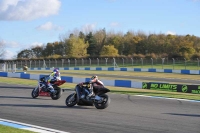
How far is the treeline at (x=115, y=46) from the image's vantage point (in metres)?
85.8

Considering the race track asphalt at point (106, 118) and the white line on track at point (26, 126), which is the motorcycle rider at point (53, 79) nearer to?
the race track asphalt at point (106, 118)

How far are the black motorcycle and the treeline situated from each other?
6021 centimetres

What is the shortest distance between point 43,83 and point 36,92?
67 centimetres

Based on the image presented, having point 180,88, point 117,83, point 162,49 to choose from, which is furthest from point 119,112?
point 162,49

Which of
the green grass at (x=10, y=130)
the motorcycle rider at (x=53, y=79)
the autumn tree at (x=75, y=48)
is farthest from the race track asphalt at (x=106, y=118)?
the autumn tree at (x=75, y=48)

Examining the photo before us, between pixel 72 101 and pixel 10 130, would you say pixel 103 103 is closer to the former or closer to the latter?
pixel 72 101

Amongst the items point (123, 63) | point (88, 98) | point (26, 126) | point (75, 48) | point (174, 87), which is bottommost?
point (26, 126)

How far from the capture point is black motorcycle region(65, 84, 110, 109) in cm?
1238

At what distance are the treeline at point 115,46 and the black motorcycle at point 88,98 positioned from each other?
198 feet

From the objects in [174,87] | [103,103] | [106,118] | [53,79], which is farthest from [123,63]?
[106,118]

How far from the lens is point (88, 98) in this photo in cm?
1266

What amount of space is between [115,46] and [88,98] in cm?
9209

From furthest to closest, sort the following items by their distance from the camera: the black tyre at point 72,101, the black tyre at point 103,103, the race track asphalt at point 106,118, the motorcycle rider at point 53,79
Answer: the motorcycle rider at point 53,79, the black tyre at point 72,101, the black tyre at point 103,103, the race track asphalt at point 106,118

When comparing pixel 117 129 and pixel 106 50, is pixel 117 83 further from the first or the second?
pixel 106 50
